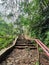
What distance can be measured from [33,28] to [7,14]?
17865 millimetres

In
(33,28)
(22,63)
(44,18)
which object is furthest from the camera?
(33,28)

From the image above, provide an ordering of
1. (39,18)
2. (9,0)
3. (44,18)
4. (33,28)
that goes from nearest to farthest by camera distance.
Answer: (44,18) < (39,18) < (33,28) < (9,0)

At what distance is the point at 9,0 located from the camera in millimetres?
28406

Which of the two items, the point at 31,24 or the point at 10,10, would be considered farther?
the point at 10,10

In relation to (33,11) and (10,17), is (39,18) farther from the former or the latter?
(10,17)

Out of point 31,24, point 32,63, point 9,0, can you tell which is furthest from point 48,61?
point 9,0

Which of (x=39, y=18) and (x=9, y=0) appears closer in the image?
(x=39, y=18)

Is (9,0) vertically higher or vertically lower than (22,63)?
higher

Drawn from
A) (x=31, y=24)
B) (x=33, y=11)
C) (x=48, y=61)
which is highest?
(x=33, y=11)

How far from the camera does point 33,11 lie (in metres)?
12.6

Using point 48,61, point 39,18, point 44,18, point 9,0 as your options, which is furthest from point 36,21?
point 9,0

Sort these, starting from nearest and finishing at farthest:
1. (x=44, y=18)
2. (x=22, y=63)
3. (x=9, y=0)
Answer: (x=22, y=63) < (x=44, y=18) < (x=9, y=0)

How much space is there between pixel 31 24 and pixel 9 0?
16.9 meters

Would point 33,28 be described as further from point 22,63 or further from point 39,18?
point 22,63
